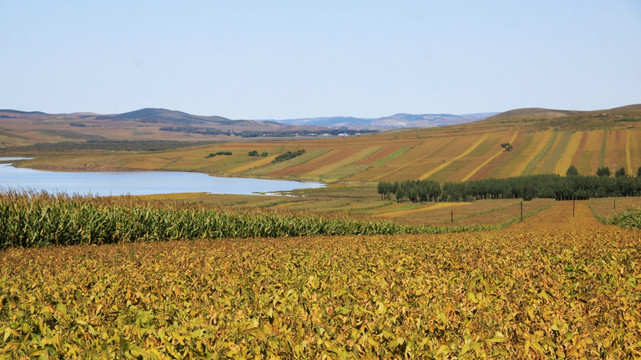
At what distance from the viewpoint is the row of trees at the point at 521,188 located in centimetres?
11755

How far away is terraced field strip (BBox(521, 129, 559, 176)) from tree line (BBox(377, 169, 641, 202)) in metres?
13.1

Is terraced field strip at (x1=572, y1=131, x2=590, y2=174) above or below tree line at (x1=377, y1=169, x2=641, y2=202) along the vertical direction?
above

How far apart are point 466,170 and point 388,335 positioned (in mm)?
149070

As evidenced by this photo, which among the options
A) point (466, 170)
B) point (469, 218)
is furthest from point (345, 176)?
point (469, 218)

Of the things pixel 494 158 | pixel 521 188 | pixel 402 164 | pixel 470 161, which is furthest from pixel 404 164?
pixel 521 188

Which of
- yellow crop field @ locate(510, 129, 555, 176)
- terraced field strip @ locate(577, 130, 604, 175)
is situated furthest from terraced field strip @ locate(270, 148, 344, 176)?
terraced field strip @ locate(577, 130, 604, 175)

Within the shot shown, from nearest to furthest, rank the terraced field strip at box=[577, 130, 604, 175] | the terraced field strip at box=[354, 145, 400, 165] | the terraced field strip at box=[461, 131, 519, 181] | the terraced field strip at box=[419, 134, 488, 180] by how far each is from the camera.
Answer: the terraced field strip at box=[577, 130, 604, 175] < the terraced field strip at box=[461, 131, 519, 181] < the terraced field strip at box=[419, 134, 488, 180] < the terraced field strip at box=[354, 145, 400, 165]

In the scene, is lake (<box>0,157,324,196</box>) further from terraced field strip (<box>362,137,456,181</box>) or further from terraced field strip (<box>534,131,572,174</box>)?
terraced field strip (<box>534,131,572,174</box>)

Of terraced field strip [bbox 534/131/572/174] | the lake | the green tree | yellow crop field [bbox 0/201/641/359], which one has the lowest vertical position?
the lake

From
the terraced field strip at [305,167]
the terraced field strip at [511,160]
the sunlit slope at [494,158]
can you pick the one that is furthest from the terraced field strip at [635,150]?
the terraced field strip at [305,167]

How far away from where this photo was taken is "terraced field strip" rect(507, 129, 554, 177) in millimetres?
142500

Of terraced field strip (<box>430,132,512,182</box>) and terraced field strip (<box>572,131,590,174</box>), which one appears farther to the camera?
terraced field strip (<box>430,132,512,182</box>)

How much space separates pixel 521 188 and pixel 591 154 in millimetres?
39173

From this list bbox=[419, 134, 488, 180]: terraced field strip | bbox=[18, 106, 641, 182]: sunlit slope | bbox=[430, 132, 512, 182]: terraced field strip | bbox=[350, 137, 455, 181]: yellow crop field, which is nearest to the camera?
bbox=[18, 106, 641, 182]: sunlit slope
